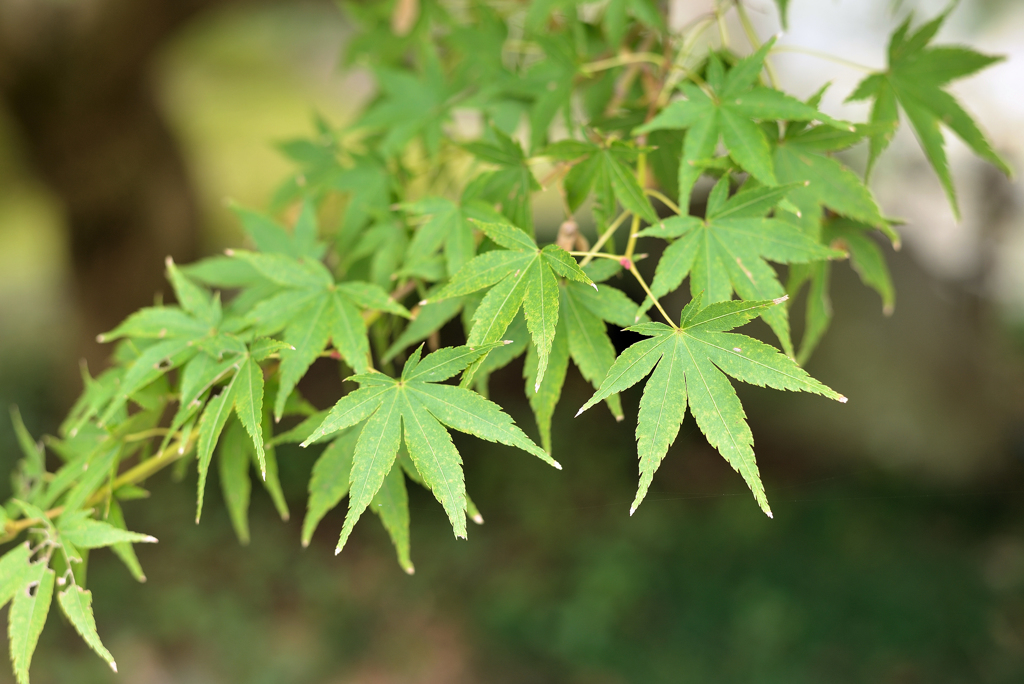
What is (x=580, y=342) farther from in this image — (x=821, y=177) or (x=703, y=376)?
(x=821, y=177)

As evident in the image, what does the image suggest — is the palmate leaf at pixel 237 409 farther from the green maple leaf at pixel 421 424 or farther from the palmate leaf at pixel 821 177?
the palmate leaf at pixel 821 177

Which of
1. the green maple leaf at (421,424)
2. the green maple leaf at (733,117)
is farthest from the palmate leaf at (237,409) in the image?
the green maple leaf at (733,117)

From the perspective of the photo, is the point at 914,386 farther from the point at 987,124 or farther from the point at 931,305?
the point at 987,124

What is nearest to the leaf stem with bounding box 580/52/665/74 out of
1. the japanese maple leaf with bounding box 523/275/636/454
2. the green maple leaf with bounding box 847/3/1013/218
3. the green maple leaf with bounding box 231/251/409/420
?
the green maple leaf with bounding box 847/3/1013/218

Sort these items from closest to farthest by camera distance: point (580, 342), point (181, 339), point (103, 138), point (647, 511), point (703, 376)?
1. point (703, 376)
2. point (580, 342)
3. point (181, 339)
4. point (103, 138)
5. point (647, 511)

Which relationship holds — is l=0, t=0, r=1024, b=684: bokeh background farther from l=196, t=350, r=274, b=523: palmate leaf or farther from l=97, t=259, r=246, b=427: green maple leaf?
l=196, t=350, r=274, b=523: palmate leaf

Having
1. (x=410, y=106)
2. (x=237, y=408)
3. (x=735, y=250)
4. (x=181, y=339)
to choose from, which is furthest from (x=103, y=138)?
(x=735, y=250)

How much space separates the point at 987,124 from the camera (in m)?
2.74

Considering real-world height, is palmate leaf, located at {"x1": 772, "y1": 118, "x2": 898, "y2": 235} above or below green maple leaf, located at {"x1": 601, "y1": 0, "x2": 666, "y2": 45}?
below

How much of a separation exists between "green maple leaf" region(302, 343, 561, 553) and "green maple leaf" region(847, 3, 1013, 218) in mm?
701

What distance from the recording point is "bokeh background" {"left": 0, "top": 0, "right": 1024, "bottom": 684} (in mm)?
2408

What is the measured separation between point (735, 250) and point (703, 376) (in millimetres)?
201

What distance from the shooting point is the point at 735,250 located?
83cm

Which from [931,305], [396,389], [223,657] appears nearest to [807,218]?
[396,389]
